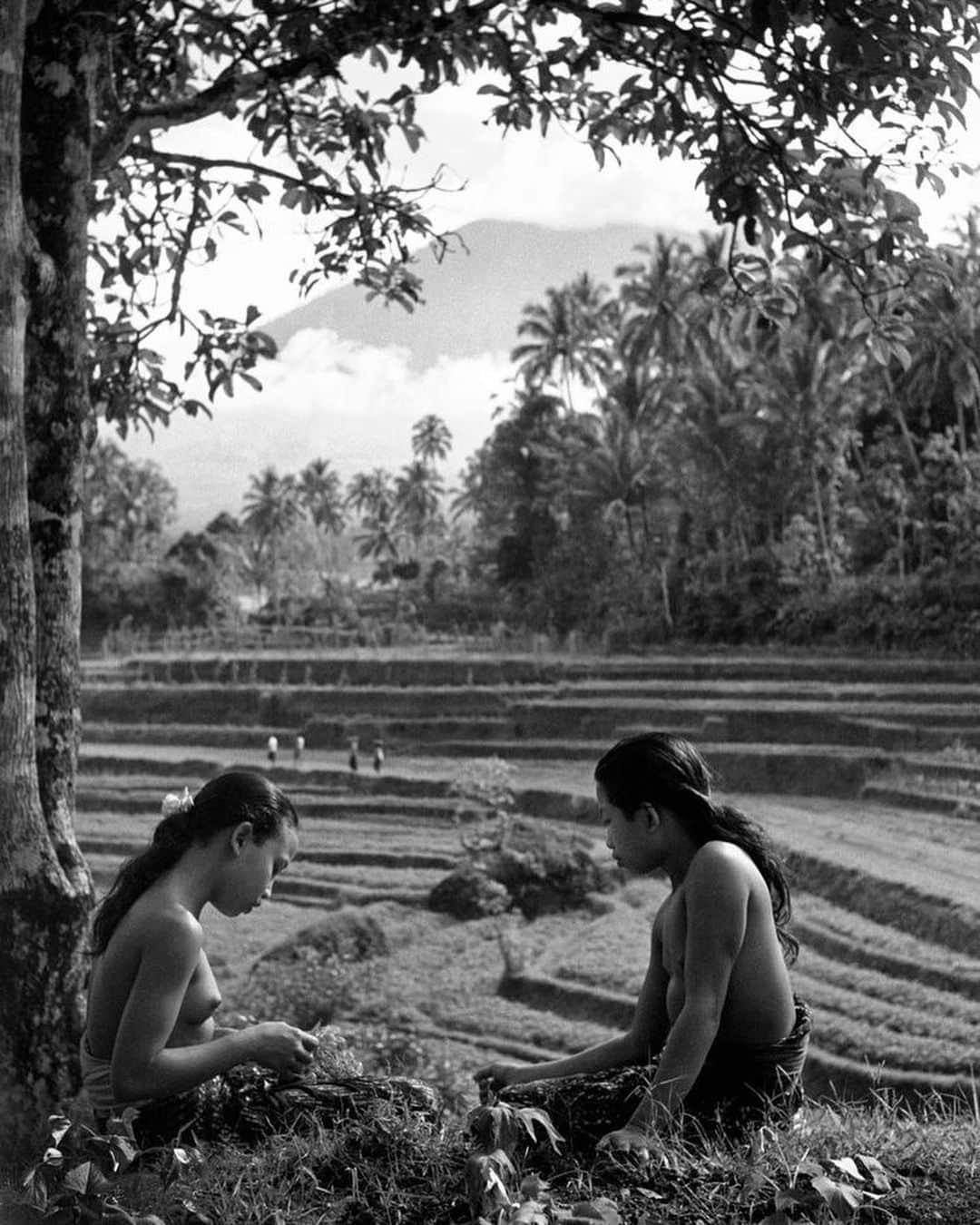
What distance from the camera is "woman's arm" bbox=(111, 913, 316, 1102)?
2.56 meters

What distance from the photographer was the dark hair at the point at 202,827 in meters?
2.71

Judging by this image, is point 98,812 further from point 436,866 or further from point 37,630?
point 37,630

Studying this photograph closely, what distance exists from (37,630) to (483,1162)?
7.40 feet

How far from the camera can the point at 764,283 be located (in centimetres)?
432

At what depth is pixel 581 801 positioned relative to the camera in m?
23.3

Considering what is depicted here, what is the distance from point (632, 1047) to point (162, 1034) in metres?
0.84

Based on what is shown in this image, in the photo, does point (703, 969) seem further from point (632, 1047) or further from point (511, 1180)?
point (511, 1180)


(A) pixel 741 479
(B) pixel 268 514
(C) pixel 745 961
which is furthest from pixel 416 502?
(C) pixel 745 961

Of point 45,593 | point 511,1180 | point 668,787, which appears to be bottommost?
point 511,1180

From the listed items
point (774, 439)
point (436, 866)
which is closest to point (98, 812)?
point (436, 866)

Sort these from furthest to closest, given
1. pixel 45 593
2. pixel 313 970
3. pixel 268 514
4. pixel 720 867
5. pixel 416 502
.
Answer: pixel 416 502, pixel 268 514, pixel 313 970, pixel 45 593, pixel 720 867

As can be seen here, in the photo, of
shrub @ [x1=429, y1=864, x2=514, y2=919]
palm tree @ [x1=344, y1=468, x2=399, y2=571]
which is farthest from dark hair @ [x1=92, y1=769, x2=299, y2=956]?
palm tree @ [x1=344, y1=468, x2=399, y2=571]

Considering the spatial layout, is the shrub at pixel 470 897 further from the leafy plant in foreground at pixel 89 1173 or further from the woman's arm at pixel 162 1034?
the leafy plant in foreground at pixel 89 1173

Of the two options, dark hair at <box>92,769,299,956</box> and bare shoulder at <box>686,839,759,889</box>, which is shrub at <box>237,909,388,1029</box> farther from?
bare shoulder at <box>686,839,759,889</box>
